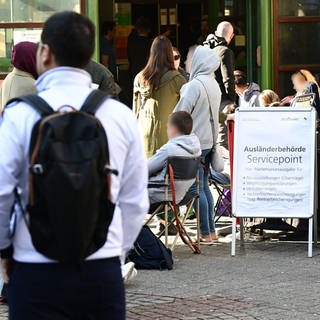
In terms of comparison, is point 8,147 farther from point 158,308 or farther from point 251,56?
point 251,56

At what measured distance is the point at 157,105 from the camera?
8977mm

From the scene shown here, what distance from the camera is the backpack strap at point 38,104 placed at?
3203 mm

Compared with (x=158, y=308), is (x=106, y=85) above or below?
above

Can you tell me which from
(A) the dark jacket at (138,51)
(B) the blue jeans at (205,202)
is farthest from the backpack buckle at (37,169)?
(A) the dark jacket at (138,51)

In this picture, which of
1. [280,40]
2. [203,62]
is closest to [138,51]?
[280,40]

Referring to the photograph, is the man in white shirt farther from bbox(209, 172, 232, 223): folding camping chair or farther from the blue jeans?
bbox(209, 172, 232, 223): folding camping chair

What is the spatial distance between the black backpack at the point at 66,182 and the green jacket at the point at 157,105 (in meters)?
5.71

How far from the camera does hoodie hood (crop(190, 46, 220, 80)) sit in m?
8.66

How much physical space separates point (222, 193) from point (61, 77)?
6.16 m

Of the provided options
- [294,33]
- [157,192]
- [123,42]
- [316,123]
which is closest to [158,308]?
[157,192]

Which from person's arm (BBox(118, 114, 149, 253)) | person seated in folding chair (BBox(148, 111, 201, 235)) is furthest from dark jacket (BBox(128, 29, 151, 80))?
person's arm (BBox(118, 114, 149, 253))

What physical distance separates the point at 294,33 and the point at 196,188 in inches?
160

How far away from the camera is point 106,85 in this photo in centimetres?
824

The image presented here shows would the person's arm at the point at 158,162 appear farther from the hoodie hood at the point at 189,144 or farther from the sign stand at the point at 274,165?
the sign stand at the point at 274,165
